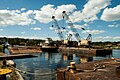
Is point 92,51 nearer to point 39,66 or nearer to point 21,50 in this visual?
point 21,50

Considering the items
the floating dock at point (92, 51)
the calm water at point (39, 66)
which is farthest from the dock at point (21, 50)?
the calm water at point (39, 66)

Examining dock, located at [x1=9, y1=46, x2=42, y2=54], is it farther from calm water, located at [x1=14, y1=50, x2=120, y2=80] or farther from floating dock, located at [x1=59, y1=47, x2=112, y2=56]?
calm water, located at [x1=14, y1=50, x2=120, y2=80]

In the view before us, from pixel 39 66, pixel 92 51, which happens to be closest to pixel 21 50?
pixel 92 51

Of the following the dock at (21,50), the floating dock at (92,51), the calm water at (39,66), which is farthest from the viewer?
the dock at (21,50)

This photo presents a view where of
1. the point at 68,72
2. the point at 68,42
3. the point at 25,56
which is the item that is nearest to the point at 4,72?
the point at 68,72

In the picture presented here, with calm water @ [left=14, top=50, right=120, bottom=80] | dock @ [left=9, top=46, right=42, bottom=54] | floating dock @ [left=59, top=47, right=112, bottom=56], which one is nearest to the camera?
calm water @ [left=14, top=50, right=120, bottom=80]

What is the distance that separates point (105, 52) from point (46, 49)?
48.9 metres

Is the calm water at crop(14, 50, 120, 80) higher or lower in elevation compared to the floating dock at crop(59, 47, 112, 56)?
lower

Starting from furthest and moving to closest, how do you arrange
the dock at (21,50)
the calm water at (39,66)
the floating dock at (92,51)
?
1. the dock at (21,50)
2. the floating dock at (92,51)
3. the calm water at (39,66)

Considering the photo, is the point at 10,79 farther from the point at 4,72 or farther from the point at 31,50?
the point at 31,50

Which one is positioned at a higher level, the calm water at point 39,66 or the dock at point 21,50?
the dock at point 21,50

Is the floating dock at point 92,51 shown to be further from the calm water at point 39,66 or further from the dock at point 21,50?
the calm water at point 39,66

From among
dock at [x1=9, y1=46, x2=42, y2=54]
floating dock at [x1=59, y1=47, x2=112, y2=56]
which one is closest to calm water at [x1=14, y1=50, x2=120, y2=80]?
floating dock at [x1=59, y1=47, x2=112, y2=56]

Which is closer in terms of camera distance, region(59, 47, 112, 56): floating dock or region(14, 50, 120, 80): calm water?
region(14, 50, 120, 80): calm water
